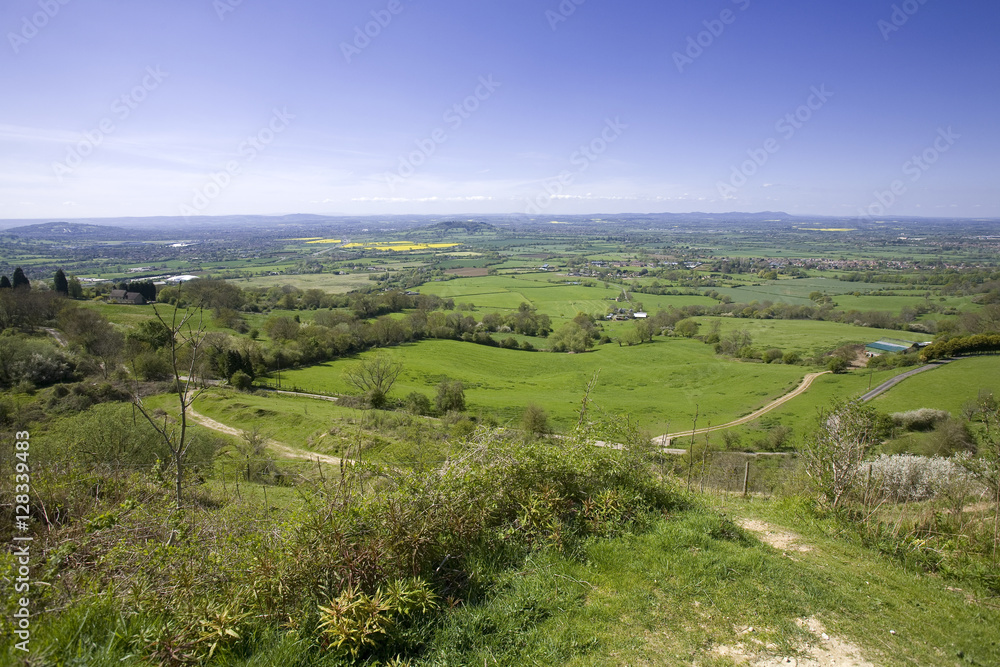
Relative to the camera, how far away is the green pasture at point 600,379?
42750 mm

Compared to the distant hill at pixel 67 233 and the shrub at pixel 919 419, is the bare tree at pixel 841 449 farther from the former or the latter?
the distant hill at pixel 67 233

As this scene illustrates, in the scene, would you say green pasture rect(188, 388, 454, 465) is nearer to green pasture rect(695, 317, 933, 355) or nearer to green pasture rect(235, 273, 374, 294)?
green pasture rect(695, 317, 933, 355)

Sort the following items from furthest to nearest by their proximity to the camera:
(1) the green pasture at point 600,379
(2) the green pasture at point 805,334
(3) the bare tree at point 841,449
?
(2) the green pasture at point 805,334, (1) the green pasture at point 600,379, (3) the bare tree at point 841,449

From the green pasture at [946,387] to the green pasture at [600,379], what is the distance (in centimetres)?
912

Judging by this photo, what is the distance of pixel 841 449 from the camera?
27.0 ft

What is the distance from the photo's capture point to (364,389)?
42125 millimetres

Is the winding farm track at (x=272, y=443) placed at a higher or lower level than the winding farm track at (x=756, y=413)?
higher

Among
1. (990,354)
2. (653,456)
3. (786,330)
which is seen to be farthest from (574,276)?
(653,456)

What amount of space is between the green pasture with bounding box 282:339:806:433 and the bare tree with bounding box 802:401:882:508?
27802mm

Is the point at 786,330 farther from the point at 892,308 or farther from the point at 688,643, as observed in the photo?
the point at 688,643

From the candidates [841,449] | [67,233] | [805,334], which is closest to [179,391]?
[841,449]

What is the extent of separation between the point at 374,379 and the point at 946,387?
53.5 metres

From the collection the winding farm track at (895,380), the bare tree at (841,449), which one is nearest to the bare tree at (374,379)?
the bare tree at (841,449)

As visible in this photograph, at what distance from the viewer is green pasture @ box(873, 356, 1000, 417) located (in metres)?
36.6
